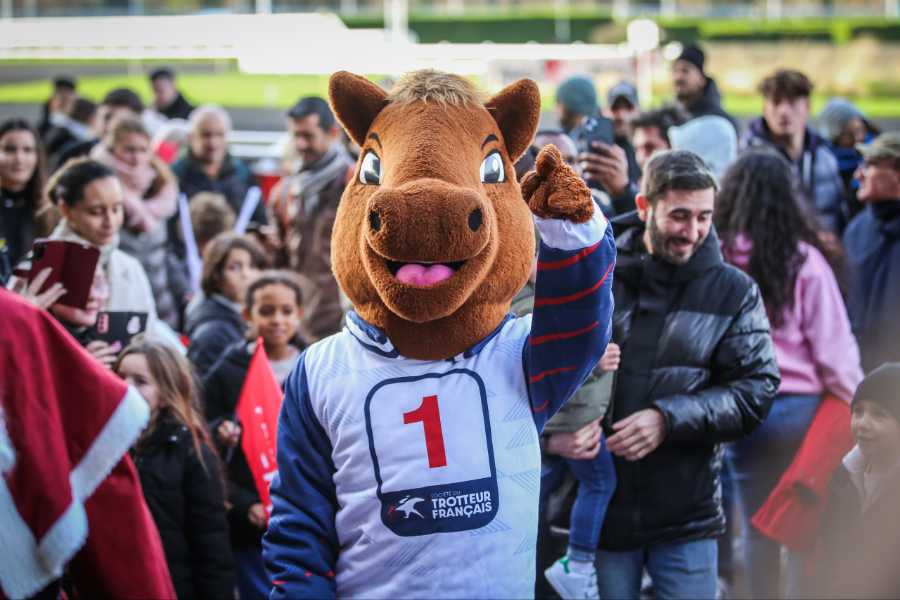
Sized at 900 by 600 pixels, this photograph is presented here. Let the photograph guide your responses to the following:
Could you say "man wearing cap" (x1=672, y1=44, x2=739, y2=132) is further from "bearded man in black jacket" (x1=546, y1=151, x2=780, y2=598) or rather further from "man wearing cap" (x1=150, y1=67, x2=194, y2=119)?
"man wearing cap" (x1=150, y1=67, x2=194, y2=119)

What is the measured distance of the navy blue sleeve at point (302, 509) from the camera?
2.42 meters

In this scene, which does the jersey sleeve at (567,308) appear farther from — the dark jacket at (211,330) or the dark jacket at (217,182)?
the dark jacket at (217,182)

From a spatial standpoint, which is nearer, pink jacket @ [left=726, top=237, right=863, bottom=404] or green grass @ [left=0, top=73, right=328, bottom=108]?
pink jacket @ [left=726, top=237, right=863, bottom=404]

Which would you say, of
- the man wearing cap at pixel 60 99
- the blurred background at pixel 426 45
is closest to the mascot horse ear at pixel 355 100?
Answer: the man wearing cap at pixel 60 99

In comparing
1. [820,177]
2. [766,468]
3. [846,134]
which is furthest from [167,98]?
[766,468]

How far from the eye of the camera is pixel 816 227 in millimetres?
4488

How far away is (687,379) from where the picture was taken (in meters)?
3.43

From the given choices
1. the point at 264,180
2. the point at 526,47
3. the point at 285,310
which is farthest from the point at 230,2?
the point at 285,310

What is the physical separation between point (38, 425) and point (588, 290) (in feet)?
3.81

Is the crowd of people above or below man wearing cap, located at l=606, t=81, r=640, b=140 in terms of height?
below

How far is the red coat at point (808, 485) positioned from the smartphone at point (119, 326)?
7.83 feet

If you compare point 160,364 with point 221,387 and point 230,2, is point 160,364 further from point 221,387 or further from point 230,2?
point 230,2

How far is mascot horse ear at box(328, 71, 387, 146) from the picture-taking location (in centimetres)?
266

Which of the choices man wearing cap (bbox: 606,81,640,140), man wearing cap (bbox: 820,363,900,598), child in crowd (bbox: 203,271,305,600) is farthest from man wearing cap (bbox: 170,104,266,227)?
man wearing cap (bbox: 820,363,900,598)
